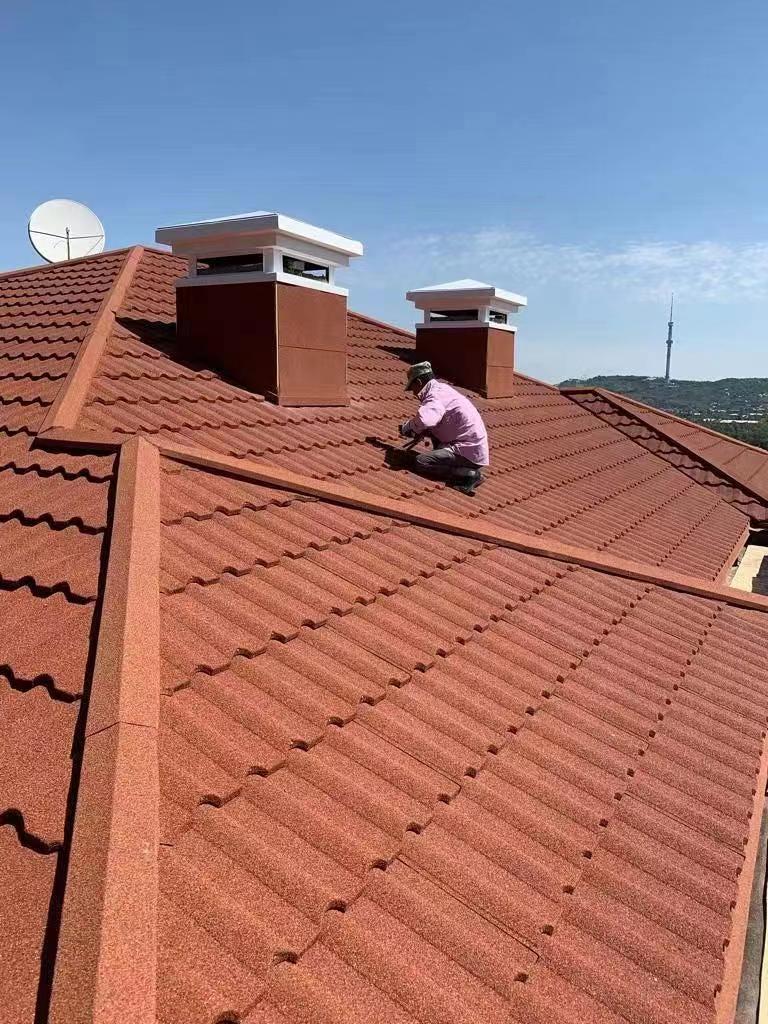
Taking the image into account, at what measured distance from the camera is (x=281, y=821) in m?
2.02

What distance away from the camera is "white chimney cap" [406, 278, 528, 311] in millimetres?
10336

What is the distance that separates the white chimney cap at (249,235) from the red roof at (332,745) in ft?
5.29

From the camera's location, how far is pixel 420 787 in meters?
2.37

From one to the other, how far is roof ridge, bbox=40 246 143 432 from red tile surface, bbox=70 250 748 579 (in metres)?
0.07

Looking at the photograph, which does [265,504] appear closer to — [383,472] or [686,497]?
[383,472]

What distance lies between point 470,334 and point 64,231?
588 cm

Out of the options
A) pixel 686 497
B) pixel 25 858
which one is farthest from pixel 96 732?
pixel 686 497

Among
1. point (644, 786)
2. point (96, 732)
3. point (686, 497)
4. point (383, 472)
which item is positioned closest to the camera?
point (96, 732)

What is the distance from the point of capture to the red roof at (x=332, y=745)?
162 cm

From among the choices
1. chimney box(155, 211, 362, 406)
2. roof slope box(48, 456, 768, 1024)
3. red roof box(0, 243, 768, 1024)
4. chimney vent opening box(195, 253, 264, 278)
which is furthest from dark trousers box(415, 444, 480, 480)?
chimney vent opening box(195, 253, 264, 278)

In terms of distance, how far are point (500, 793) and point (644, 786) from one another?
70 centimetres

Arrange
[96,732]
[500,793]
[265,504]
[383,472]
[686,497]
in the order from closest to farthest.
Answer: [96,732]
[500,793]
[265,504]
[383,472]
[686,497]

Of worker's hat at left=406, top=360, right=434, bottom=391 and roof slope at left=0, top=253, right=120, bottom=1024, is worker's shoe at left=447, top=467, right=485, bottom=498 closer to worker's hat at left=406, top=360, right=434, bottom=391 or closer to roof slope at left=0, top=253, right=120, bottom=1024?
worker's hat at left=406, top=360, right=434, bottom=391

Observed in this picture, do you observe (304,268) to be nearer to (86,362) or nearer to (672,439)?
(86,362)
